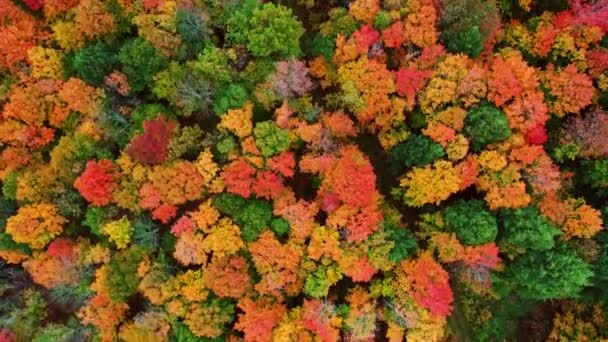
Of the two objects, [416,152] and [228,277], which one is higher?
[416,152]

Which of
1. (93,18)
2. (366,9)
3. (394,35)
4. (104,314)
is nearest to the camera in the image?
(394,35)

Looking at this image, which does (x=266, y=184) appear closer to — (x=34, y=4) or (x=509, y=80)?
(x=509, y=80)

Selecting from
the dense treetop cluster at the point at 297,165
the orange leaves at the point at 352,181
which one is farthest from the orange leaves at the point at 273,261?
the orange leaves at the point at 352,181

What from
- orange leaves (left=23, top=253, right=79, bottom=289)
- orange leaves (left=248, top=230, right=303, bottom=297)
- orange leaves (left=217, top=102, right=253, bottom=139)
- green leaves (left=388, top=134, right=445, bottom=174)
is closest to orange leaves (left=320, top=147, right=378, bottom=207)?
green leaves (left=388, top=134, right=445, bottom=174)

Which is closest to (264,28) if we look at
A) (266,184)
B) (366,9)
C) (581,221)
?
(366,9)

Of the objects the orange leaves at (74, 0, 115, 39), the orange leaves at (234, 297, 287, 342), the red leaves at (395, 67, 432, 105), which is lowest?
the orange leaves at (234, 297, 287, 342)

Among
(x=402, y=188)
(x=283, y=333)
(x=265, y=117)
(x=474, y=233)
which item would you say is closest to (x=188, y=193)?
(x=265, y=117)

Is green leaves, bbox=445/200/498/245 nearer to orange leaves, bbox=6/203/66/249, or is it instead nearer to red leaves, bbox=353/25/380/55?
red leaves, bbox=353/25/380/55
